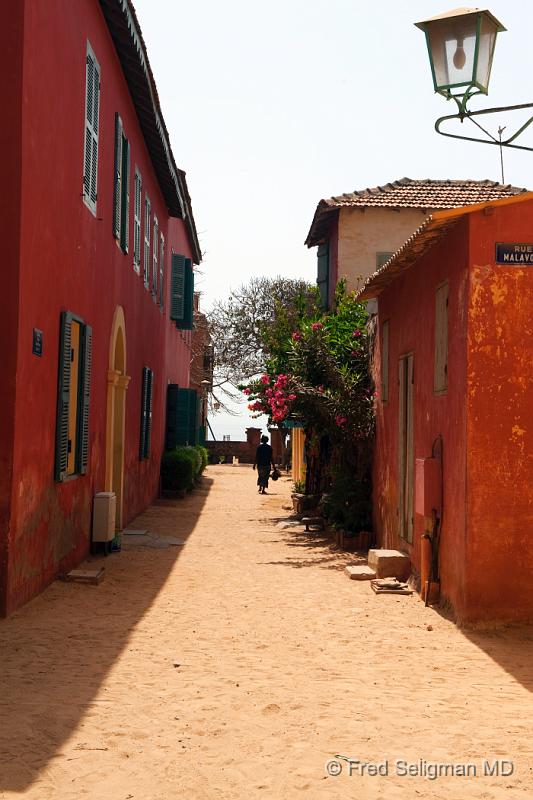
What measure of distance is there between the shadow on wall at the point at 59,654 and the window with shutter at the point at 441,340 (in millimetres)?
3036

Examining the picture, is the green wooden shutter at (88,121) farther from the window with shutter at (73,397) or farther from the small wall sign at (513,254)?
the small wall sign at (513,254)

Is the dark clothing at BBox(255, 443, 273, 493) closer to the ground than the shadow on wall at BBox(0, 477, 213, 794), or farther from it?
farther from it

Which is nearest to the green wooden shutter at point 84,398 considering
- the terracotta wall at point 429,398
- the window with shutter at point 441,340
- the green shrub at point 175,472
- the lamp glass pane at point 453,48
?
the terracotta wall at point 429,398

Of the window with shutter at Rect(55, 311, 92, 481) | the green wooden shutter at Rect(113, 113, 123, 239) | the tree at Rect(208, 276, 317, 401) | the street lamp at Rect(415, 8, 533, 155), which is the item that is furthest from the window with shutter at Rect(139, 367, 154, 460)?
the tree at Rect(208, 276, 317, 401)

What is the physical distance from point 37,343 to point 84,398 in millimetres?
2209

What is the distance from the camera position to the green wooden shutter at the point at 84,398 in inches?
404

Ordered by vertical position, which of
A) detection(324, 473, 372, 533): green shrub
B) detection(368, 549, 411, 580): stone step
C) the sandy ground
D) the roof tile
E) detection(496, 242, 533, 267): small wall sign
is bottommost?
the sandy ground

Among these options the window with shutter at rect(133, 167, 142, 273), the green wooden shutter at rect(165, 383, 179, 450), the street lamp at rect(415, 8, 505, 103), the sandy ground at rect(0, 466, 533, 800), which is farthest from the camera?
the green wooden shutter at rect(165, 383, 179, 450)

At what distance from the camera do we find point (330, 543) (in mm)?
14055

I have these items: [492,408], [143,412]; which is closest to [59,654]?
[492,408]

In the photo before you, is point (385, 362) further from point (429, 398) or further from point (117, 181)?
point (117, 181)

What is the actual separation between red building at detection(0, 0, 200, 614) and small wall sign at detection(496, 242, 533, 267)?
3.65 m

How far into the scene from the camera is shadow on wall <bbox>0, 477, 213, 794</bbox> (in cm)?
482

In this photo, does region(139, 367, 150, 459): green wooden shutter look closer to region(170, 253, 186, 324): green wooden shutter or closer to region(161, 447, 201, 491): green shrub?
region(161, 447, 201, 491): green shrub
